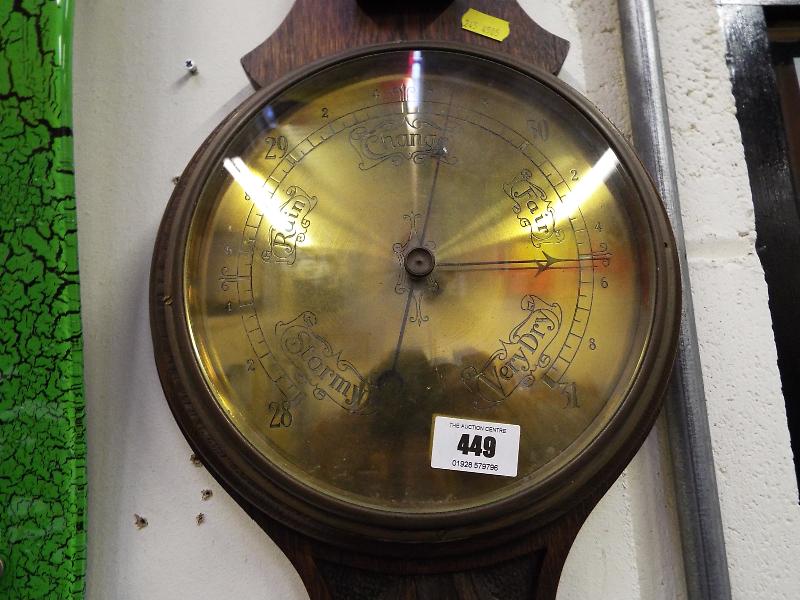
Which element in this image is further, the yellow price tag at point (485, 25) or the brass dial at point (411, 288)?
the yellow price tag at point (485, 25)

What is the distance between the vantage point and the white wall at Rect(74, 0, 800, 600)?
578 mm

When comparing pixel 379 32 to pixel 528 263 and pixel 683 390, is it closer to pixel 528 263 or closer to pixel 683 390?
pixel 528 263

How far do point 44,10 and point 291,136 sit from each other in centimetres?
29

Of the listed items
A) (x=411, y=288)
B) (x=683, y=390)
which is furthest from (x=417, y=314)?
(x=683, y=390)

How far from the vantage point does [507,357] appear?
52cm

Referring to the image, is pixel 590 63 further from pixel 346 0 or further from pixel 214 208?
pixel 214 208

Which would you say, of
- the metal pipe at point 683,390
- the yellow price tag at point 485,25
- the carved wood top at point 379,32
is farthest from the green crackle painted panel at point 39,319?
the metal pipe at point 683,390

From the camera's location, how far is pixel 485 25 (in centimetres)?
61

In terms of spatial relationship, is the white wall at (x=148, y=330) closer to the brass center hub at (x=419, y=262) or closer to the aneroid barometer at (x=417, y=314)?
the aneroid barometer at (x=417, y=314)

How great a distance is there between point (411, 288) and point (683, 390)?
30cm

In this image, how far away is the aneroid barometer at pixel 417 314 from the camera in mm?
500

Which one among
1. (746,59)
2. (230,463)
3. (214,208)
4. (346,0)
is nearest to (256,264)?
(214,208)

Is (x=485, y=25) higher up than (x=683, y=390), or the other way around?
(x=485, y=25)

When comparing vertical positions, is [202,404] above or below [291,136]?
below
